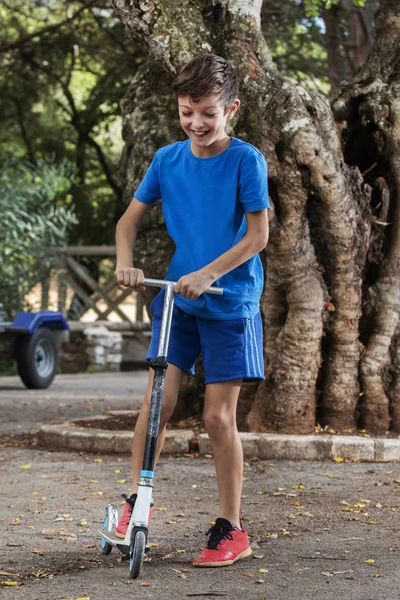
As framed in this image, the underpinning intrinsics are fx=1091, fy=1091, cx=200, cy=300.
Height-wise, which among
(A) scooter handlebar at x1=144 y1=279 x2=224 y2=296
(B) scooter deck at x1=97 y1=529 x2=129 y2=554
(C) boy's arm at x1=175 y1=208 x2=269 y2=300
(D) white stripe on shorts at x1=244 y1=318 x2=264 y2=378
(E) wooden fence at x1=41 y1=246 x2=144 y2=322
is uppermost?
(E) wooden fence at x1=41 y1=246 x2=144 y2=322

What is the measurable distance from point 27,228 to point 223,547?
1271 cm

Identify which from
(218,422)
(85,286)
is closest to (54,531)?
(218,422)

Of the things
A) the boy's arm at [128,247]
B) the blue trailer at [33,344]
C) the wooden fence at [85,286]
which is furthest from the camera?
the wooden fence at [85,286]

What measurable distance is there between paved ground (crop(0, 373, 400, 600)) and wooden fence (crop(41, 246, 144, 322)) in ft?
34.8

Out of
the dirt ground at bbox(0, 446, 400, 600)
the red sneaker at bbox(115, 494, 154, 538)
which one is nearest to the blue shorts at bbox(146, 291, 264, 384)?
the red sneaker at bbox(115, 494, 154, 538)

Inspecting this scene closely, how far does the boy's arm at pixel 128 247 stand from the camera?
160 inches

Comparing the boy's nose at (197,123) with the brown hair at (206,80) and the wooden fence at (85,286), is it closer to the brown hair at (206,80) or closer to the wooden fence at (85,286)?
the brown hair at (206,80)

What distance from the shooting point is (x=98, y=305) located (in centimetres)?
1983

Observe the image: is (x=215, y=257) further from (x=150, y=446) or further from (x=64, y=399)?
(x=64, y=399)

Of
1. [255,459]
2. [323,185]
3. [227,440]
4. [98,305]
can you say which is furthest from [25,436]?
[98,305]

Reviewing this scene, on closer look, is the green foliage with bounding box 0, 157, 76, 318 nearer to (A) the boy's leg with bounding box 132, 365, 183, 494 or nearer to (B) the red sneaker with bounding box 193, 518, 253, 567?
(A) the boy's leg with bounding box 132, 365, 183, 494

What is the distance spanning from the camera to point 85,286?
757 inches

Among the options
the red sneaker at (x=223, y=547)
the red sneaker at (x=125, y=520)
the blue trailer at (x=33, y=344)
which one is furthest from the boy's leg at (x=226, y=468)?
the blue trailer at (x=33, y=344)

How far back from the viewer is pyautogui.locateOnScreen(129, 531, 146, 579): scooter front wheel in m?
3.83
